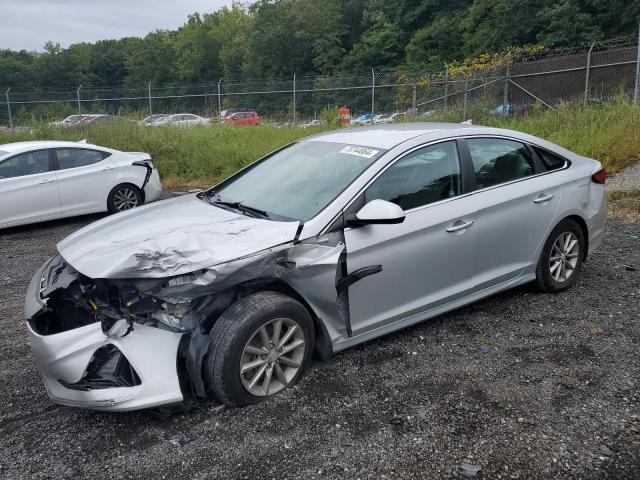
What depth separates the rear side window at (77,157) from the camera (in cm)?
879

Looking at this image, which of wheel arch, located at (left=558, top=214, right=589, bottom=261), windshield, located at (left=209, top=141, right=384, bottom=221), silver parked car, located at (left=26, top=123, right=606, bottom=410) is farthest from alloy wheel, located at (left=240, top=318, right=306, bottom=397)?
wheel arch, located at (left=558, top=214, right=589, bottom=261)

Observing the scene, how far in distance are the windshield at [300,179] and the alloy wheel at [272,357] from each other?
74 centimetres

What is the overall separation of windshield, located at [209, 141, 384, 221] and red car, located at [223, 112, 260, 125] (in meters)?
12.6

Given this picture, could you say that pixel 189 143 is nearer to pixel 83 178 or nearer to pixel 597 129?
pixel 83 178

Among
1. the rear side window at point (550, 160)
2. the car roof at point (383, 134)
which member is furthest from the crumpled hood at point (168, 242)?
the rear side window at point (550, 160)

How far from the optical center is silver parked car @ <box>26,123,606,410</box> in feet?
9.86

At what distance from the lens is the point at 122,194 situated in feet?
30.9

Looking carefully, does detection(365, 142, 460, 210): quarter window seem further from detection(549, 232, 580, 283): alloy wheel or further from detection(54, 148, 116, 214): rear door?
detection(54, 148, 116, 214): rear door

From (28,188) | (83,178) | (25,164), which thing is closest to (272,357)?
(28,188)

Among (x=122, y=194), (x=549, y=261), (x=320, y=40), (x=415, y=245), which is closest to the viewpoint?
(x=415, y=245)

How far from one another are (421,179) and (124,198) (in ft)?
22.5

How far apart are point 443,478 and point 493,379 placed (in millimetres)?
1044

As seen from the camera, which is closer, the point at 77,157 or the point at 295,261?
the point at 295,261

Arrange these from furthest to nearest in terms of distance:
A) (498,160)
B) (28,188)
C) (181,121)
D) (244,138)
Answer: (181,121) < (244,138) < (28,188) < (498,160)
